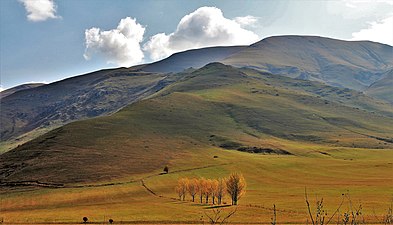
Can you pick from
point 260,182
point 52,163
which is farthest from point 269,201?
point 52,163

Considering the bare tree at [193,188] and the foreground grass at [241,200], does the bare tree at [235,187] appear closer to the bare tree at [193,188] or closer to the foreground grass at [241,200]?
the foreground grass at [241,200]

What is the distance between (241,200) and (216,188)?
8.48 m

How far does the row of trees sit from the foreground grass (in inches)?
132

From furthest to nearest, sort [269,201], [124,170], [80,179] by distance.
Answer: [124,170] < [80,179] < [269,201]

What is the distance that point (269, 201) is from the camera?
113000 millimetres

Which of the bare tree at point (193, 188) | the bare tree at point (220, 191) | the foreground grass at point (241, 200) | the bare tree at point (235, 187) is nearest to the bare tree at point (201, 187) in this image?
the bare tree at point (193, 188)

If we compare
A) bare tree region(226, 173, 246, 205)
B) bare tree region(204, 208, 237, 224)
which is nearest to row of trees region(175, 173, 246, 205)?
bare tree region(226, 173, 246, 205)

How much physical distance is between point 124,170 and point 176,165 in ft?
77.8

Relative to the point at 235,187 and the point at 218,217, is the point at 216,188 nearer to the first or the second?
the point at 235,187

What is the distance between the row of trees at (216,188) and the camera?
119 metres

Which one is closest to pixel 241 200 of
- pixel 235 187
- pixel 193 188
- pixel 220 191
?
pixel 235 187

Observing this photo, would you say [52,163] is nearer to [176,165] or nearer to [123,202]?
[176,165]

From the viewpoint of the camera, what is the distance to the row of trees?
119000mm

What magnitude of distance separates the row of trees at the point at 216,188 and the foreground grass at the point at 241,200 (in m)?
3.36
